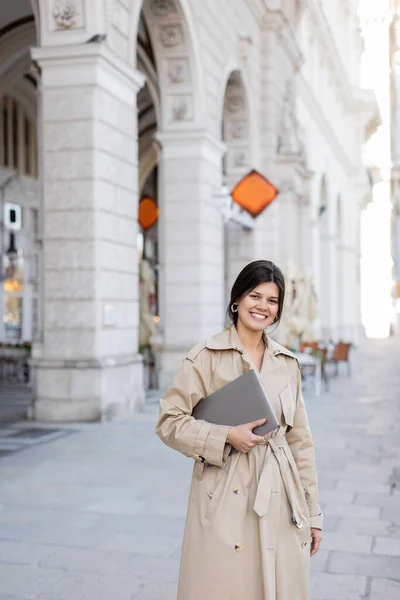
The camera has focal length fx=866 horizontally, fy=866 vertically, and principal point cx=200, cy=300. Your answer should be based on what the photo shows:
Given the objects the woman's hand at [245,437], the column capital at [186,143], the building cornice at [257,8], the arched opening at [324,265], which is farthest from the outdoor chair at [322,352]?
the arched opening at [324,265]

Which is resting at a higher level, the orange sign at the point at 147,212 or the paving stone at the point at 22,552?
the orange sign at the point at 147,212

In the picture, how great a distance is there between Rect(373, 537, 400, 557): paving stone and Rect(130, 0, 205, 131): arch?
10944 mm

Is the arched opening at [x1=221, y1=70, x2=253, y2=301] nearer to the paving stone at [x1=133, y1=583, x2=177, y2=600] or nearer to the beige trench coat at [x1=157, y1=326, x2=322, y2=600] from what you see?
the paving stone at [x1=133, y1=583, x2=177, y2=600]

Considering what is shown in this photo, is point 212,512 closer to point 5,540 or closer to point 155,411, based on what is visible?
point 5,540

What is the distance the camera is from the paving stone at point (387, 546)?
5457 mm

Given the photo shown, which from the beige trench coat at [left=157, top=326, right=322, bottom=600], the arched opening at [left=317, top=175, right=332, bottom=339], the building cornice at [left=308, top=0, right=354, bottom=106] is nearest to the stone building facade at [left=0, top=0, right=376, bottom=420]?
the building cornice at [left=308, top=0, right=354, bottom=106]

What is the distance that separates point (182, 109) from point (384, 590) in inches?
479

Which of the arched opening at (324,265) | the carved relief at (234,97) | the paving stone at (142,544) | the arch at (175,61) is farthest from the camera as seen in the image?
the arched opening at (324,265)

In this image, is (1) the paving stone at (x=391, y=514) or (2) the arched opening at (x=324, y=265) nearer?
(1) the paving stone at (x=391, y=514)

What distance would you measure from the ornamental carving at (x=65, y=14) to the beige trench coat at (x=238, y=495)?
891 centimetres

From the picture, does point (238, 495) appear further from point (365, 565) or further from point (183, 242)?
point (183, 242)

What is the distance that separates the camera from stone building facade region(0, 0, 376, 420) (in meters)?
11.0

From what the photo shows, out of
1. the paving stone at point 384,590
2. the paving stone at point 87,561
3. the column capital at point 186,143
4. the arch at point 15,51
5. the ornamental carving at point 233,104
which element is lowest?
the paving stone at point 384,590

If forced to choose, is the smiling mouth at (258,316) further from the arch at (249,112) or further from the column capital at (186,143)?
the arch at (249,112)
